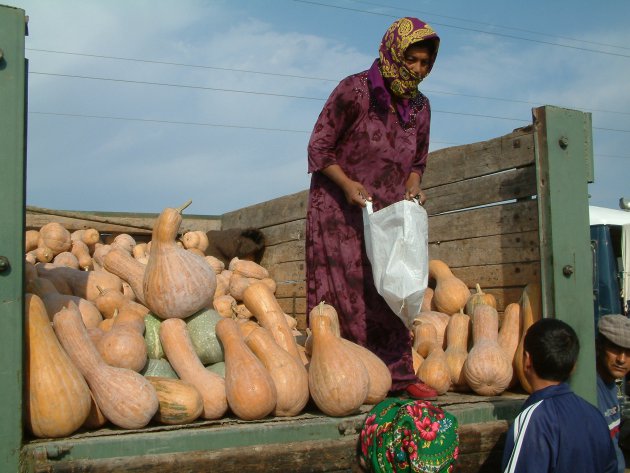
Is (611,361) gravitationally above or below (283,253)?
below

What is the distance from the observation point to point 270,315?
424 cm

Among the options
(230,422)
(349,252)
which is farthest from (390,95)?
(230,422)

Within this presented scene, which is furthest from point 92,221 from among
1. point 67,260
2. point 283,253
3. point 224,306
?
point 224,306

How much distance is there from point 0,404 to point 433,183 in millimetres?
3742

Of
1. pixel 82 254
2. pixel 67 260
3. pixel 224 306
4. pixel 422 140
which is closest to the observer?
pixel 422 140

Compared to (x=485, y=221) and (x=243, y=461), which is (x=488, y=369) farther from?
(x=243, y=461)

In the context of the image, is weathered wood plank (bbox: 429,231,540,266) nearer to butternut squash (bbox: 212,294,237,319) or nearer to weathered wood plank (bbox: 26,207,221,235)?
butternut squash (bbox: 212,294,237,319)

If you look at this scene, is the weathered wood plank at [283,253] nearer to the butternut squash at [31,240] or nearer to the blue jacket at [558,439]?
the butternut squash at [31,240]

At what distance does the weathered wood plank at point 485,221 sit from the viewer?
14.9ft

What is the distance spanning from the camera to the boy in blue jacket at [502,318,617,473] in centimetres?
283

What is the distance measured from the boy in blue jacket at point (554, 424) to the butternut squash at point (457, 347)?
1.25 meters

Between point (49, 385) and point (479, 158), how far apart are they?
11.0 feet

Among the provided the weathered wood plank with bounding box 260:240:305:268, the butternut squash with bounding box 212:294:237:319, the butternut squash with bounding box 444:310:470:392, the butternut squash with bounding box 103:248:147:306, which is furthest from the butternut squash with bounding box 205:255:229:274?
the butternut squash with bounding box 444:310:470:392

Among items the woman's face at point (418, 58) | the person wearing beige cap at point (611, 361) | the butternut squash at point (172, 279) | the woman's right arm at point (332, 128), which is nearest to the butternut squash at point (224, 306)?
the butternut squash at point (172, 279)
